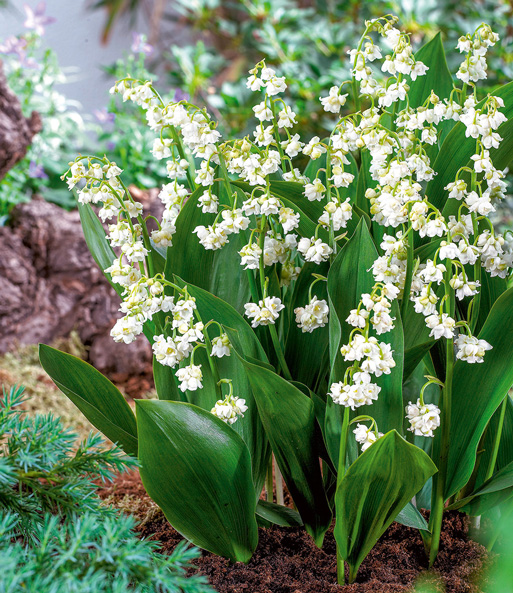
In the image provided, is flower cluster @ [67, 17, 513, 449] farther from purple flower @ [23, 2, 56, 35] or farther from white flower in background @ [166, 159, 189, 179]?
purple flower @ [23, 2, 56, 35]

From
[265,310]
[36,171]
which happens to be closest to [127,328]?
[265,310]

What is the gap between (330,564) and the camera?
827 mm

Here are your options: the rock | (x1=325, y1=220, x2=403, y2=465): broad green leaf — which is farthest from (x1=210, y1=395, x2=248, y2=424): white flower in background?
the rock

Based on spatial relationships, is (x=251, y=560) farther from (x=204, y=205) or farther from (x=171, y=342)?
(x=204, y=205)

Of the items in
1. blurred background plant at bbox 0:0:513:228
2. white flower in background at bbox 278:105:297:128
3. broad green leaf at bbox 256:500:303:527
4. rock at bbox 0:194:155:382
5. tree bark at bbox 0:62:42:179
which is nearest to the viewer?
white flower in background at bbox 278:105:297:128

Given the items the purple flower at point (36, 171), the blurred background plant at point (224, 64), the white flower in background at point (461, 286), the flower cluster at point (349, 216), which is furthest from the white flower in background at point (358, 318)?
the purple flower at point (36, 171)

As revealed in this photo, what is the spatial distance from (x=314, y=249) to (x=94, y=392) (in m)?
0.38

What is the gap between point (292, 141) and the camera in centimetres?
74

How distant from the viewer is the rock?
1.81m

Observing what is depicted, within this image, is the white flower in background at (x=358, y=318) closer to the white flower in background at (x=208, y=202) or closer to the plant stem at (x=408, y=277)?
the plant stem at (x=408, y=277)

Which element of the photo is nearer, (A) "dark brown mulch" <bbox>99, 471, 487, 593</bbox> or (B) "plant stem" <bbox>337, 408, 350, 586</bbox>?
(B) "plant stem" <bbox>337, 408, 350, 586</bbox>

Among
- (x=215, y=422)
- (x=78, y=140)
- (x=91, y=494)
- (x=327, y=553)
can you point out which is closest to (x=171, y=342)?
(x=215, y=422)

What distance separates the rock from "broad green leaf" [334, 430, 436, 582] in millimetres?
1159

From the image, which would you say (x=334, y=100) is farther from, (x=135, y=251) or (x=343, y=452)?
(x=343, y=452)
